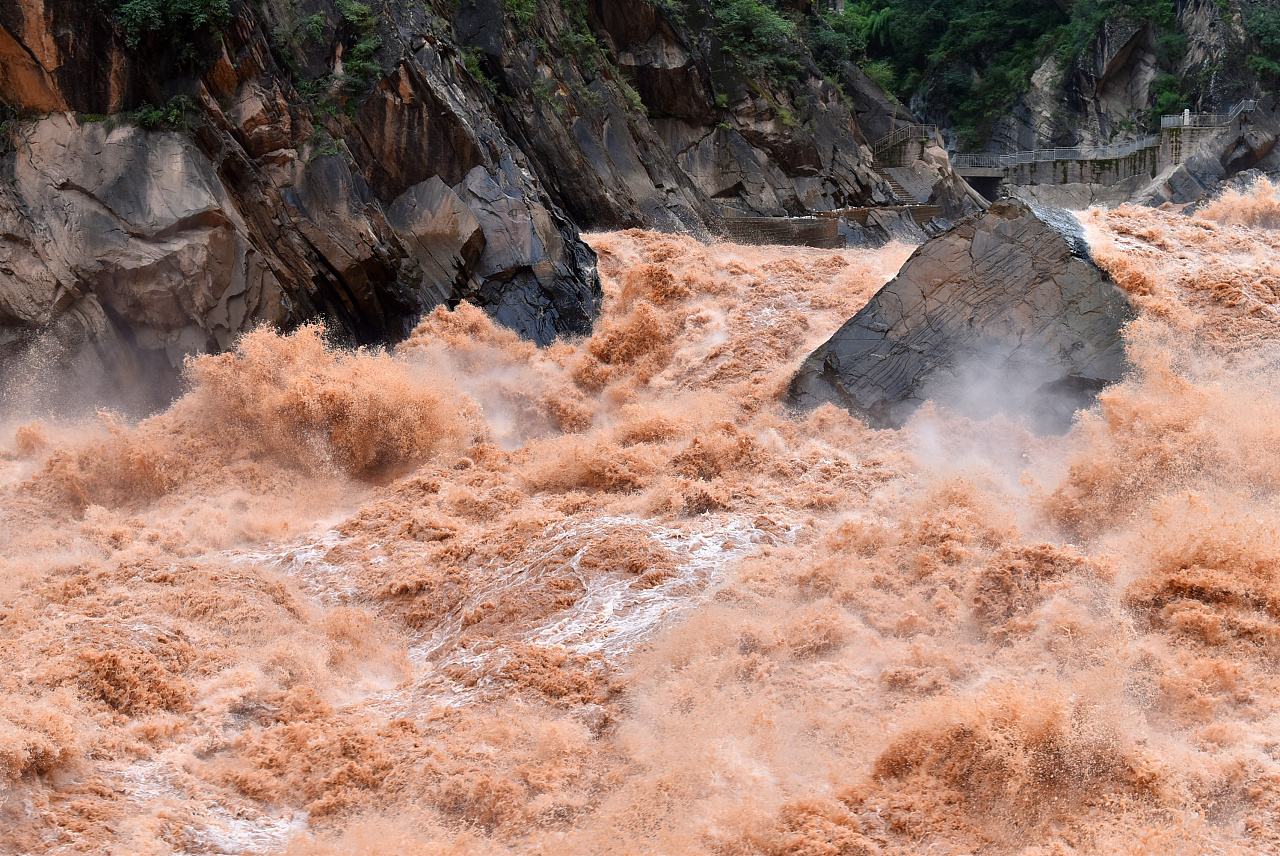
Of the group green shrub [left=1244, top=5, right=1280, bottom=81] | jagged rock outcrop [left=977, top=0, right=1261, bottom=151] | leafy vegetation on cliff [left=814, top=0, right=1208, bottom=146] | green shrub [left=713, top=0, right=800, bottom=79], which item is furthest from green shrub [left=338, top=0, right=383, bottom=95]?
green shrub [left=1244, top=5, right=1280, bottom=81]

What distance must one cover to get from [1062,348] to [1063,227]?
1.61 meters

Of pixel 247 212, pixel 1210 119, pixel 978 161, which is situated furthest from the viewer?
pixel 978 161

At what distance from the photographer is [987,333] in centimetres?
1196

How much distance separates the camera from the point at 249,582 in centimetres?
905

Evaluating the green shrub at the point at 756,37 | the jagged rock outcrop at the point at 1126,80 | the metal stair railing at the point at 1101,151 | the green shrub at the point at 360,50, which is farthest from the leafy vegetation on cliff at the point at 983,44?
the green shrub at the point at 360,50

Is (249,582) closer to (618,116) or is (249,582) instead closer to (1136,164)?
→ (618,116)

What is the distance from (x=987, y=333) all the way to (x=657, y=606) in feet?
18.3

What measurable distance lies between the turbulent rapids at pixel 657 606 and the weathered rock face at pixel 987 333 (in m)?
0.31

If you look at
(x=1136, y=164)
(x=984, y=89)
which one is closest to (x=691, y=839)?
(x=1136, y=164)

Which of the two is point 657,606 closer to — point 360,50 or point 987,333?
point 987,333

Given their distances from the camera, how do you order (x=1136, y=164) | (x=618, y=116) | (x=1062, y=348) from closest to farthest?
1. (x=1062, y=348)
2. (x=618, y=116)
3. (x=1136, y=164)

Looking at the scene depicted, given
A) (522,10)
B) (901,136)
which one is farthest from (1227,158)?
(522,10)

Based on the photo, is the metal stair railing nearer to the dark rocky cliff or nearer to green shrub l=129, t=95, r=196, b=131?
the dark rocky cliff

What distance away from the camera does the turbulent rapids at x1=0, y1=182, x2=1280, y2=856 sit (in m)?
6.10
